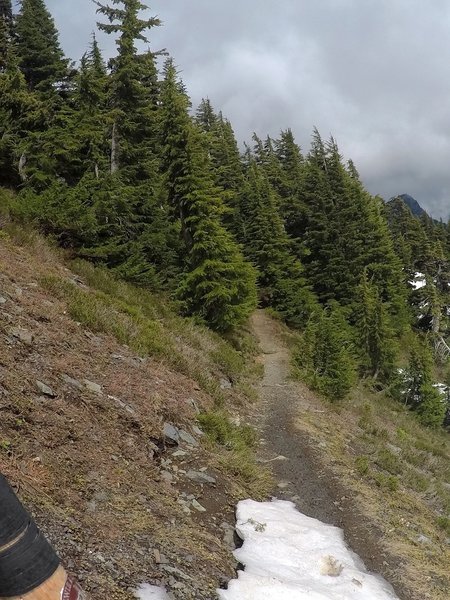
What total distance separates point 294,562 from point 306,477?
11.7ft

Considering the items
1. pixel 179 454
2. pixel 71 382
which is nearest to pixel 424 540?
pixel 179 454

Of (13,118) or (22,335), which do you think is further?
(13,118)

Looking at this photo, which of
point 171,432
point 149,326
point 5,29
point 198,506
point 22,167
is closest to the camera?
point 198,506

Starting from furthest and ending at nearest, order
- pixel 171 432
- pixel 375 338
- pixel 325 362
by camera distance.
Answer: pixel 375 338 → pixel 325 362 → pixel 171 432

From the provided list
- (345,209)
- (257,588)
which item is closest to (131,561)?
(257,588)

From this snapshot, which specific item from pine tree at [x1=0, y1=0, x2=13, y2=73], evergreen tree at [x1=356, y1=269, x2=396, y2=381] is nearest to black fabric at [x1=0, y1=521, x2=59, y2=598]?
evergreen tree at [x1=356, y1=269, x2=396, y2=381]

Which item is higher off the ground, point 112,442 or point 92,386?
point 92,386

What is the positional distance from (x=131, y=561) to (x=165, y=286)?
56.0 ft

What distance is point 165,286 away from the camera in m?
21.2

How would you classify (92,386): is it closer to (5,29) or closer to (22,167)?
(22,167)

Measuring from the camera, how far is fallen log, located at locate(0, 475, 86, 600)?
6.19 feet

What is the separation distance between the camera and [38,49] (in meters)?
35.1

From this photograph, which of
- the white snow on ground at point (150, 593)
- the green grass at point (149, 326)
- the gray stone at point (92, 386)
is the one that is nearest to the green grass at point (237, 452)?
the green grass at point (149, 326)

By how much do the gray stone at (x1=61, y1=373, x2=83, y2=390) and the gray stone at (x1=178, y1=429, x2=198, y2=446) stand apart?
209cm
